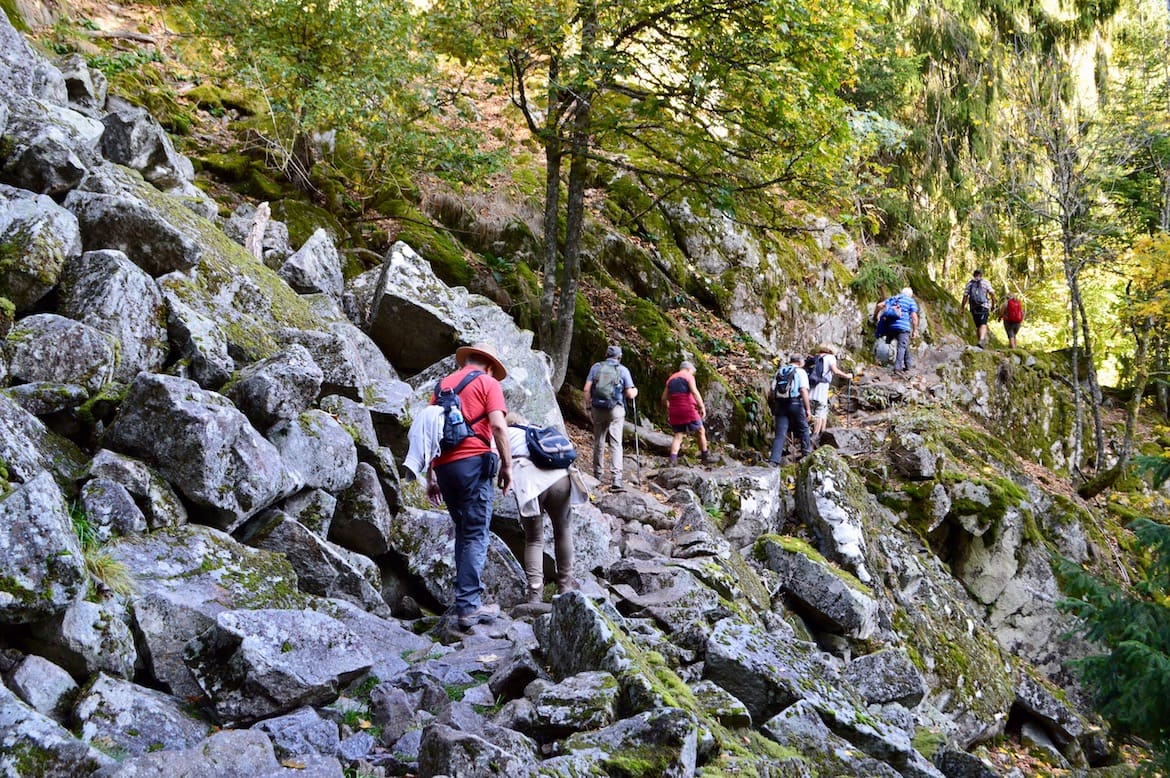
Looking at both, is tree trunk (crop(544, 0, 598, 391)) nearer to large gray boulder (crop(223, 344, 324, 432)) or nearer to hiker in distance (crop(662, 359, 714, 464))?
hiker in distance (crop(662, 359, 714, 464))

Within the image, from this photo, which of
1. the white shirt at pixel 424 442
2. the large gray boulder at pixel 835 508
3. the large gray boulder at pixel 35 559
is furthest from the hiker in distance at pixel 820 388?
the large gray boulder at pixel 35 559

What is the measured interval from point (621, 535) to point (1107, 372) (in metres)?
29.0

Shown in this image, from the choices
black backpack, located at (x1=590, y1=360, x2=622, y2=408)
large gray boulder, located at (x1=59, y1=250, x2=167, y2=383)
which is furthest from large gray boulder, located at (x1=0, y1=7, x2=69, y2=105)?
black backpack, located at (x1=590, y1=360, x2=622, y2=408)

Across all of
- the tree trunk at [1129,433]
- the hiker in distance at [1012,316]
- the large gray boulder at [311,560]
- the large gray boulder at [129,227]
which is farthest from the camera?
the hiker in distance at [1012,316]

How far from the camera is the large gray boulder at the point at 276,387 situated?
21.6ft

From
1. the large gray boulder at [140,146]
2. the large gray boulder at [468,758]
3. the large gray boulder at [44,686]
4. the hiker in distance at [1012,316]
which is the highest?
the hiker in distance at [1012,316]

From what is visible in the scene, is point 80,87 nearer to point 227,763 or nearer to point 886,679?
point 227,763

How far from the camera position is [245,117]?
14711 millimetres

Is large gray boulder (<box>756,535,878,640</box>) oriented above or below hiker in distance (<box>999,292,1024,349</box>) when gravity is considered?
below

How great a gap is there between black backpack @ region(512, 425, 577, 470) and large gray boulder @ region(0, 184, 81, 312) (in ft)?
12.9

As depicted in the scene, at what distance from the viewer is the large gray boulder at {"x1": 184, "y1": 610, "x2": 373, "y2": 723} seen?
3986 mm

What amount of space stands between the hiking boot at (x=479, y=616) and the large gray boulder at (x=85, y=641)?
239 centimetres

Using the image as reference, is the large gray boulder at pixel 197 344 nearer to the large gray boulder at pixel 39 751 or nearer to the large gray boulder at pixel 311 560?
the large gray boulder at pixel 311 560

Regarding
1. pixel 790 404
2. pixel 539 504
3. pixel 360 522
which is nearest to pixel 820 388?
pixel 790 404
